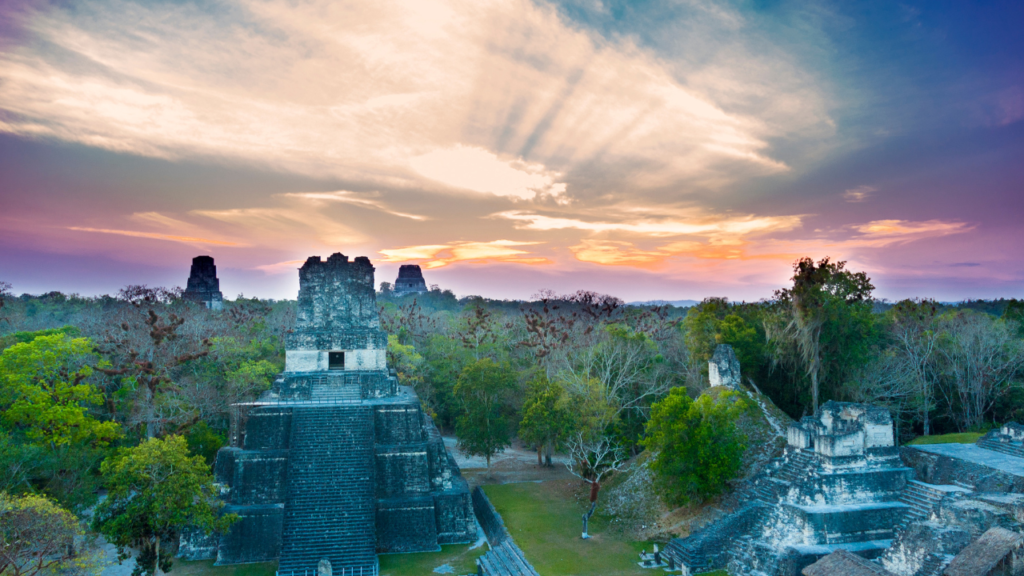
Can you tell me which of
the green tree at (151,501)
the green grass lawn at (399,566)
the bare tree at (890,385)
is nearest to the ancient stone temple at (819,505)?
the green grass lawn at (399,566)

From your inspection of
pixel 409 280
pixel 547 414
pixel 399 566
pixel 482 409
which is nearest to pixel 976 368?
pixel 547 414

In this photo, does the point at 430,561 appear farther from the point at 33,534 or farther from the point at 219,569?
the point at 33,534

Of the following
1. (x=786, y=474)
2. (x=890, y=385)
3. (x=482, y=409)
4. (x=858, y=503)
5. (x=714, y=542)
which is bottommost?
(x=714, y=542)

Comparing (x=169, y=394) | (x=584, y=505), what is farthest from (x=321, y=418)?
(x=584, y=505)

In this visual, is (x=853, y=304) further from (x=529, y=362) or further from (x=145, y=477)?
(x=145, y=477)

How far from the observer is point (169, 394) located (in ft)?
68.0

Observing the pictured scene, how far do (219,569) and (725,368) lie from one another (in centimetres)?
1640

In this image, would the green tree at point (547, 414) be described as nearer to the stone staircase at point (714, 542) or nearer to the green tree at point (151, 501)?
the stone staircase at point (714, 542)

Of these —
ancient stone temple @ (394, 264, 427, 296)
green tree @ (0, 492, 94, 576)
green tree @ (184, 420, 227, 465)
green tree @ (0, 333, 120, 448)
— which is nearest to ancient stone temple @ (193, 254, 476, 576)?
green tree @ (184, 420, 227, 465)

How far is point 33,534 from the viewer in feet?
31.5

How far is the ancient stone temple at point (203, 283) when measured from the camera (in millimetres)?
44656

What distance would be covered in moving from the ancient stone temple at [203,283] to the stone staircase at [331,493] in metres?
32.6

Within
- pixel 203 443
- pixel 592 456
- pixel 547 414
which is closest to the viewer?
pixel 203 443

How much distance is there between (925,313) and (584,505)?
1918 cm
